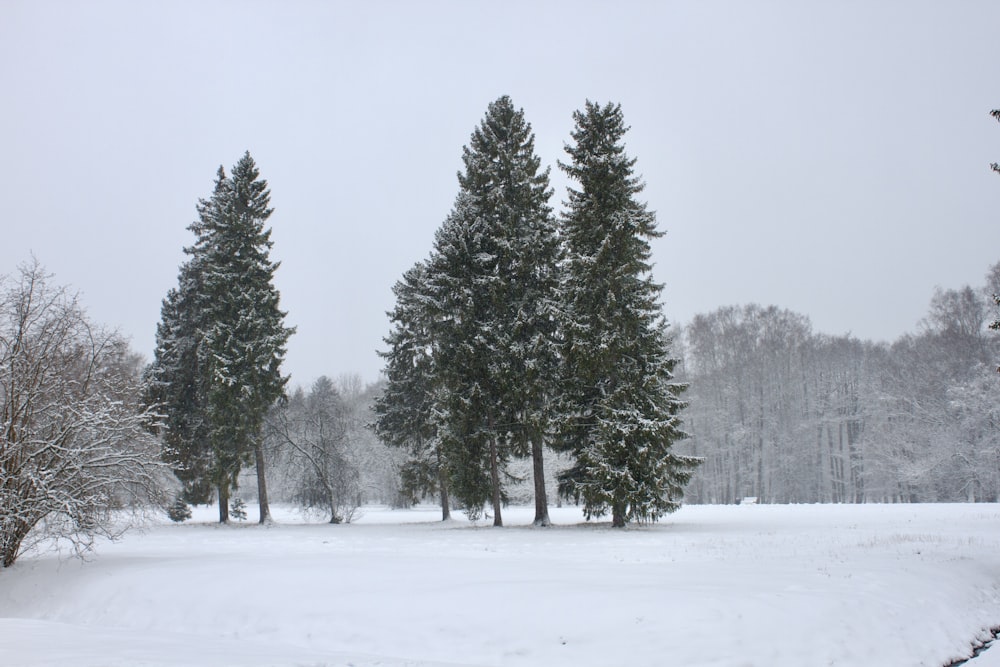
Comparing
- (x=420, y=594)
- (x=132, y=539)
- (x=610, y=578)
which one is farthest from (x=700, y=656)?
(x=132, y=539)

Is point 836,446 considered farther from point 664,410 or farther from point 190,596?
point 190,596

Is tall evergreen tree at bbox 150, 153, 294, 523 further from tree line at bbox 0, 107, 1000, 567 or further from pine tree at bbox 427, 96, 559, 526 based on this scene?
pine tree at bbox 427, 96, 559, 526

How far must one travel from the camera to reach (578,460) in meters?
24.4

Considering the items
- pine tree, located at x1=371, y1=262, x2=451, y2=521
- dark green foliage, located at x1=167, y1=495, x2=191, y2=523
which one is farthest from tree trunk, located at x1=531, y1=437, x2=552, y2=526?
dark green foliage, located at x1=167, y1=495, x2=191, y2=523

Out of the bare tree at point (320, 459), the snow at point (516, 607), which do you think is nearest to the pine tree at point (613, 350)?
the snow at point (516, 607)

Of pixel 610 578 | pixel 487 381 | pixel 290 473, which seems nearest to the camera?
pixel 610 578

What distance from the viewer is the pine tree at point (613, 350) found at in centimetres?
2288

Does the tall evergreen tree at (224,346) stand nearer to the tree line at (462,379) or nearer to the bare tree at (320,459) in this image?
the tree line at (462,379)

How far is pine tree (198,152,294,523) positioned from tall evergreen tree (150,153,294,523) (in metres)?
0.05

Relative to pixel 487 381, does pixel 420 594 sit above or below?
below

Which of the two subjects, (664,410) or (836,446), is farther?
(836,446)

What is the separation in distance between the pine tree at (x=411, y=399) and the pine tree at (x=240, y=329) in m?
5.53

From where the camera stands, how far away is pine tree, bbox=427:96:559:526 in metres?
25.5

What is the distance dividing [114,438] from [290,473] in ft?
75.8
